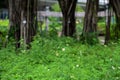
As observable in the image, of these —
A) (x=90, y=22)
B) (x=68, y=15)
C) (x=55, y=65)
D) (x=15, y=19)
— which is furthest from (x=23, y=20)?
(x=55, y=65)

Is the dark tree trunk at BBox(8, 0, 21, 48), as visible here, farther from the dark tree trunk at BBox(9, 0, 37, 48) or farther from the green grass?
the green grass

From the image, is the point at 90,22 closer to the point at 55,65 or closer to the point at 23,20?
the point at 23,20

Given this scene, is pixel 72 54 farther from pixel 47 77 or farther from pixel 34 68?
pixel 47 77

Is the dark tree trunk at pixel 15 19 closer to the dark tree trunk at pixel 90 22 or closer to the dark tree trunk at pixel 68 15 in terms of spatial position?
the dark tree trunk at pixel 90 22

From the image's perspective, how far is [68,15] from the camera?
A: 1060 centimetres

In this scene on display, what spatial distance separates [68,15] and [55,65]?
18.4 feet

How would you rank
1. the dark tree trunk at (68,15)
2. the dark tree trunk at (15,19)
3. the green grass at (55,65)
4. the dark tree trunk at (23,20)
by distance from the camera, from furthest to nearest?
the dark tree trunk at (68,15) → the dark tree trunk at (15,19) → the dark tree trunk at (23,20) → the green grass at (55,65)

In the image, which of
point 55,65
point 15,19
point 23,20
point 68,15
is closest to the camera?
point 55,65

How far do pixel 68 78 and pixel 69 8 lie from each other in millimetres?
6505

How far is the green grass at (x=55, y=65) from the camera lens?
4494mm

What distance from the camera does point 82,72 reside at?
182 inches

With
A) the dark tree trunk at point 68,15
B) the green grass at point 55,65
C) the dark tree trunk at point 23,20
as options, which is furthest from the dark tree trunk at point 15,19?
the dark tree trunk at point 68,15

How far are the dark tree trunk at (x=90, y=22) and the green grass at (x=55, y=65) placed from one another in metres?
1.79

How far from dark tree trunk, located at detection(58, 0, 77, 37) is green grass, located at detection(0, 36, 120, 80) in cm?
375
